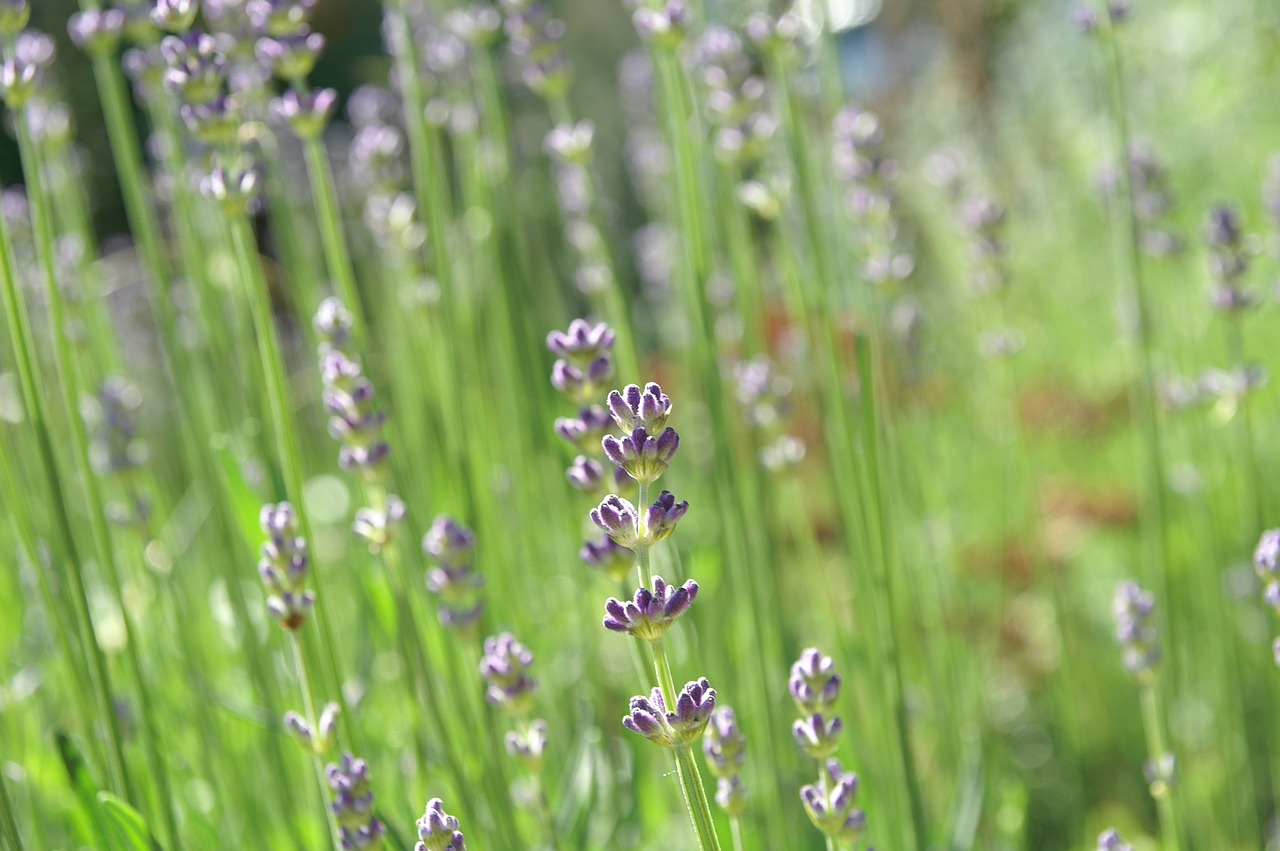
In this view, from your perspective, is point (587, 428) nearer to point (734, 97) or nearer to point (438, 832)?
point (438, 832)

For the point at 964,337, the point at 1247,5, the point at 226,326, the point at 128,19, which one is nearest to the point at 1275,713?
the point at 226,326

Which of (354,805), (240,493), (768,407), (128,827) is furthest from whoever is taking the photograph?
(768,407)

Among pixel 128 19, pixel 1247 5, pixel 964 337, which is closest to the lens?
pixel 128 19

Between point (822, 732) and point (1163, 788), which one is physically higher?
point (822, 732)

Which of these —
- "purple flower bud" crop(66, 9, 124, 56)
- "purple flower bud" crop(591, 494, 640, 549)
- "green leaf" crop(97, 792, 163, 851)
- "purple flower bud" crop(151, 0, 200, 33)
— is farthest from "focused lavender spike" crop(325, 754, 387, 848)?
"purple flower bud" crop(66, 9, 124, 56)

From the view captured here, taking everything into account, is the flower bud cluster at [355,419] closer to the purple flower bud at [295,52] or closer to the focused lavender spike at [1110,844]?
the purple flower bud at [295,52]

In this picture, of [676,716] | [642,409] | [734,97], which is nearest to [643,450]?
[642,409]

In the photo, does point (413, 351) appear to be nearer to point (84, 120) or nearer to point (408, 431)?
point (408, 431)
